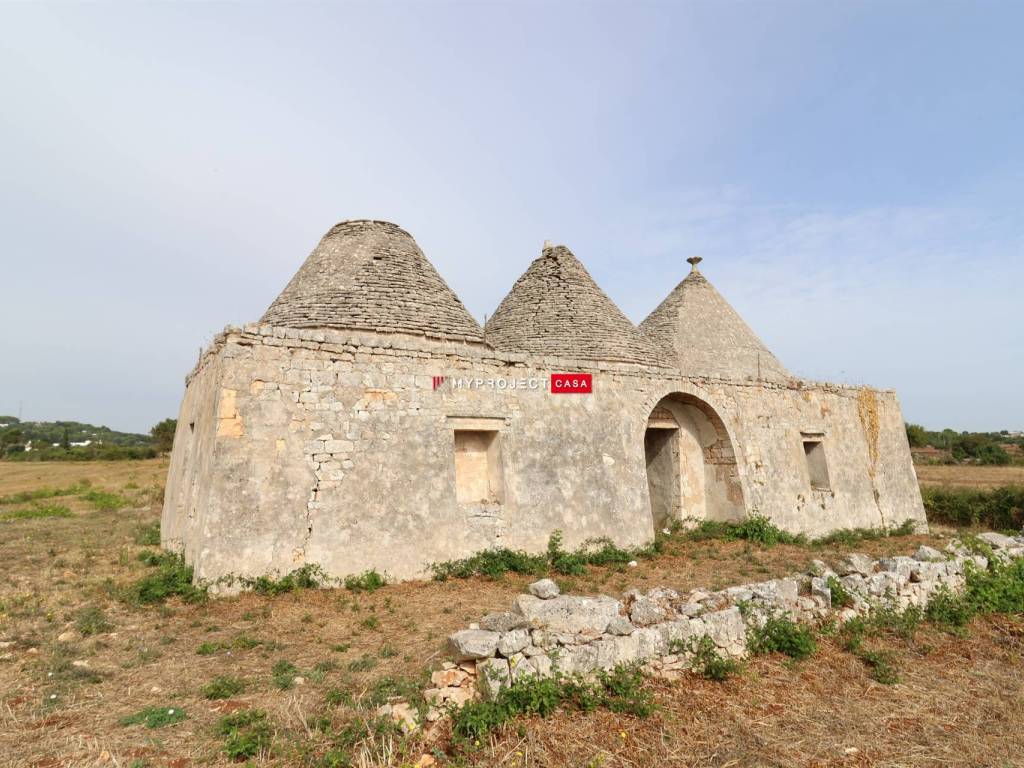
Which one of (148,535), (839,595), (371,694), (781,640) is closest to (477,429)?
(371,694)

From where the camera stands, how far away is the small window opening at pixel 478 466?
8.23m

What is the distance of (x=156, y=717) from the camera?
135 inches

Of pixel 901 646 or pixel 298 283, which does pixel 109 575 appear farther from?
pixel 901 646

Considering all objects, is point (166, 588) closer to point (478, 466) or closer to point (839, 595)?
point (478, 466)

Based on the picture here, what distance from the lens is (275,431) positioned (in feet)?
21.9

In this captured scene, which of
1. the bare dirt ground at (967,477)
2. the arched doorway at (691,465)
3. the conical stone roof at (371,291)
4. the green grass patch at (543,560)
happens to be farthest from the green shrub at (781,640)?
the bare dirt ground at (967,477)

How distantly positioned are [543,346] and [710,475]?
14.4 feet

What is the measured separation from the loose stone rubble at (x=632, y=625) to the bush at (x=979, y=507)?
15.9 meters

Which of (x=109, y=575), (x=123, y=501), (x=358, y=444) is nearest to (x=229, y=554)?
(x=358, y=444)

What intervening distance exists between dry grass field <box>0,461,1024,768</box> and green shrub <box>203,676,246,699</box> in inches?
1.2

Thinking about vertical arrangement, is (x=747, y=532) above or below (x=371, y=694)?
above

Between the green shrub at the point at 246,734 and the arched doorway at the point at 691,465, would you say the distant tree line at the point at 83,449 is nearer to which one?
the arched doorway at the point at 691,465

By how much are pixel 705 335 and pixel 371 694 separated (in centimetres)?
1212

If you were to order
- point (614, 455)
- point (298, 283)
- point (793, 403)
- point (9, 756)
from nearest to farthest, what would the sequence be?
1. point (9, 756)
2. point (614, 455)
3. point (298, 283)
4. point (793, 403)
